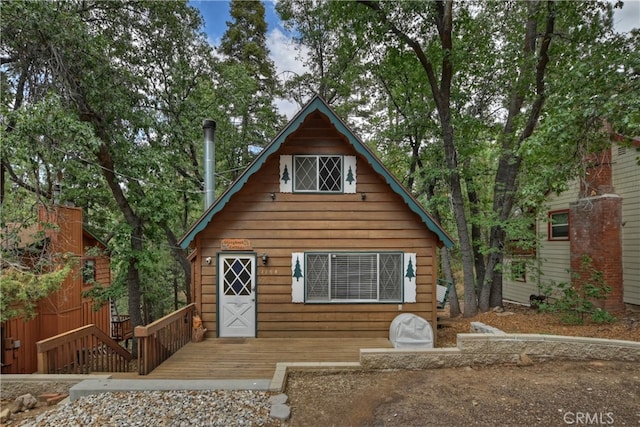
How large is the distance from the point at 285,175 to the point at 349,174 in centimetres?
138

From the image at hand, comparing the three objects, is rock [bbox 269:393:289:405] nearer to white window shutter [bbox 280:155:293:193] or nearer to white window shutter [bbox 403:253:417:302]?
white window shutter [bbox 403:253:417:302]

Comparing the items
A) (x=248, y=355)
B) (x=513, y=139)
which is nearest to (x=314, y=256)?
(x=248, y=355)

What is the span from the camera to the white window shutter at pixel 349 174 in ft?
21.7

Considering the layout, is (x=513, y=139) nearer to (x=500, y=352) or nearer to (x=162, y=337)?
(x=500, y=352)

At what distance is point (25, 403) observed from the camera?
4.04 metres

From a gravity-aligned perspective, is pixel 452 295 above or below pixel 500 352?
below

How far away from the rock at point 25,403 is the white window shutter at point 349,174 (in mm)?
5878

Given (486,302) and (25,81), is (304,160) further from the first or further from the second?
(486,302)

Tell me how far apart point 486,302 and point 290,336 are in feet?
22.1

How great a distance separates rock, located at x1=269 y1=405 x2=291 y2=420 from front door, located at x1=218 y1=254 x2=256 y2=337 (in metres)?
2.93

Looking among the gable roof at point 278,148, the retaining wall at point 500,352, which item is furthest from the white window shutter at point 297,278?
the retaining wall at point 500,352

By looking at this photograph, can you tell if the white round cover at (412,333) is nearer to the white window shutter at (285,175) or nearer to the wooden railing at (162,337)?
the white window shutter at (285,175)

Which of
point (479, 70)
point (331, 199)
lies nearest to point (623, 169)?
point (479, 70)

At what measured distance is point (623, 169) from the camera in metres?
9.44
